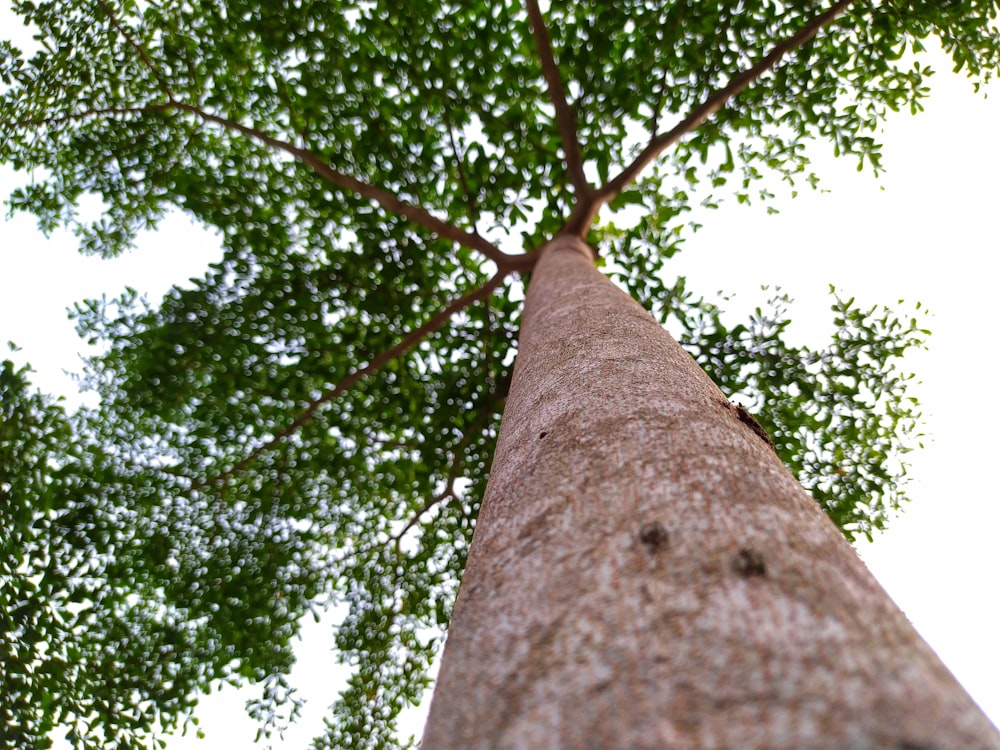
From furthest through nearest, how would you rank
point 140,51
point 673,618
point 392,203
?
A: point 140,51 < point 392,203 < point 673,618

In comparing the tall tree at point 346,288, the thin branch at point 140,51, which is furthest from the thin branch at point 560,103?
the thin branch at point 140,51

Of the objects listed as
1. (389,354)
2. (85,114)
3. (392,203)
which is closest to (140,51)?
(85,114)

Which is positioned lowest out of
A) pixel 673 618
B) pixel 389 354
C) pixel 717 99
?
pixel 673 618

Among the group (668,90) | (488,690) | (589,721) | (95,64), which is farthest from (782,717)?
(95,64)

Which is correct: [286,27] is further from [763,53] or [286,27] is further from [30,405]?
[763,53]

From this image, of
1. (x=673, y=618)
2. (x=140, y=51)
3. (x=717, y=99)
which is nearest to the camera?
(x=673, y=618)

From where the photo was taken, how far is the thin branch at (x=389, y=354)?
5.39 meters

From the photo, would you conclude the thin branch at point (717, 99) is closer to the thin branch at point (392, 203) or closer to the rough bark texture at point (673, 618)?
the thin branch at point (392, 203)

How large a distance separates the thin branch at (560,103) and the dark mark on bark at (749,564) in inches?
180

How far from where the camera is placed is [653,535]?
2.88 ft

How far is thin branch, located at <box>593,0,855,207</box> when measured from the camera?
4.59 metres

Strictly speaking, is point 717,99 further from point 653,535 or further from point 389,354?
point 653,535

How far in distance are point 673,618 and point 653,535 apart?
162mm

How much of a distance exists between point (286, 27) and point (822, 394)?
5.61 metres
